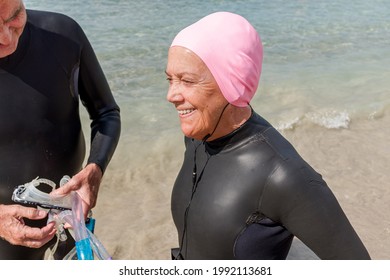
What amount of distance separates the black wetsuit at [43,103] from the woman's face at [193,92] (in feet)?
2.14

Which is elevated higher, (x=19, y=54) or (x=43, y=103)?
(x=19, y=54)

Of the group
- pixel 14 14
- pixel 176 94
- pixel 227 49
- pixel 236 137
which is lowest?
pixel 236 137

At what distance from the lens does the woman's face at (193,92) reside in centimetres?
209

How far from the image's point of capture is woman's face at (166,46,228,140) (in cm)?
209

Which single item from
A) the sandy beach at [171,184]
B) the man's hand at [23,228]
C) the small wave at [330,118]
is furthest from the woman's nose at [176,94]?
the small wave at [330,118]

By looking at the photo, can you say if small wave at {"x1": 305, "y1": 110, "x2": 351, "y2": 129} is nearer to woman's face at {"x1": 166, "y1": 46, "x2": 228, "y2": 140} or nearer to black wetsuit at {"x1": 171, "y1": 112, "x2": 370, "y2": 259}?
black wetsuit at {"x1": 171, "y1": 112, "x2": 370, "y2": 259}

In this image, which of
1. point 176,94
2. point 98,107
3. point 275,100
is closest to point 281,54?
point 275,100

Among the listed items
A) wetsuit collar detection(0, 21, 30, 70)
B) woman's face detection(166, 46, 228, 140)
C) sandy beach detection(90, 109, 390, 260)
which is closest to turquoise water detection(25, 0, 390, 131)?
sandy beach detection(90, 109, 390, 260)

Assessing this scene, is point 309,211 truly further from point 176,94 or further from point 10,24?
point 10,24

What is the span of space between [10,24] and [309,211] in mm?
1583

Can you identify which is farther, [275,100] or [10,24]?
[275,100]

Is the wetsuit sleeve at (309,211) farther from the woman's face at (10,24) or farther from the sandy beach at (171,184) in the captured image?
the sandy beach at (171,184)

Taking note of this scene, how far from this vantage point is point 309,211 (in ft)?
6.53
